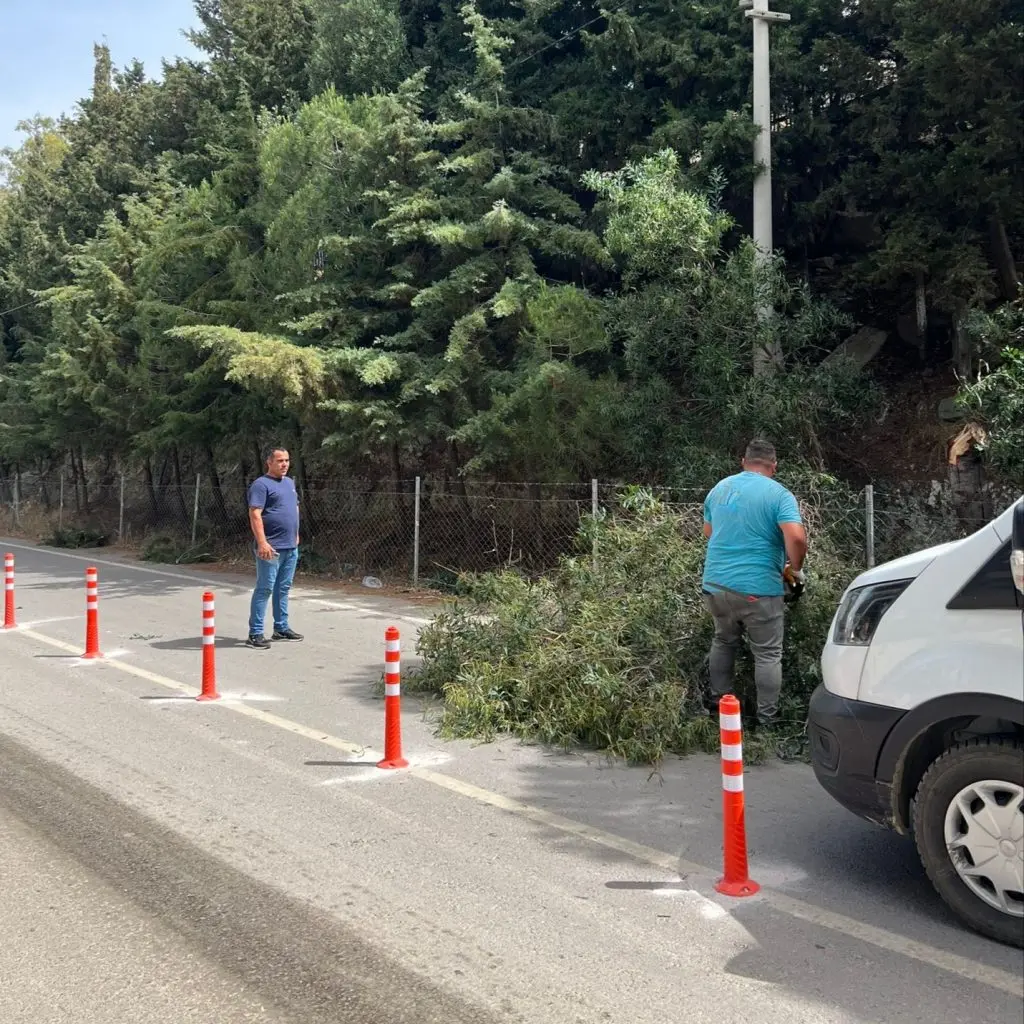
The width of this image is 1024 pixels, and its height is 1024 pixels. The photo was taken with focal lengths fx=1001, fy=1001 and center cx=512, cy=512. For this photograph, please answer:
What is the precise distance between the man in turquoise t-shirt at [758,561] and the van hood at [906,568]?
5.35 feet

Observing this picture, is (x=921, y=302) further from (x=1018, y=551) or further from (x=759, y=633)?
(x=1018, y=551)

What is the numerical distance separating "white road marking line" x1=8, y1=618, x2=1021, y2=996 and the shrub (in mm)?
867

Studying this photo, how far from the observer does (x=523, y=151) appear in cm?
1583

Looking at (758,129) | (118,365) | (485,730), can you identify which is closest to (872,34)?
(758,129)

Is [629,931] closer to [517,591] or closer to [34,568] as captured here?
[517,591]

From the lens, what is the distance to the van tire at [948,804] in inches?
143

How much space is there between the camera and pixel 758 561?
608cm

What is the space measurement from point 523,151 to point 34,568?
37.8 ft

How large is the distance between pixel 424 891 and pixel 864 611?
2222mm

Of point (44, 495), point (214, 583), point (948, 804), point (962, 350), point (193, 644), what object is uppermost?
point (962, 350)

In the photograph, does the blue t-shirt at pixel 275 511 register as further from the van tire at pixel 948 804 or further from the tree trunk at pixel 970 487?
the van tire at pixel 948 804

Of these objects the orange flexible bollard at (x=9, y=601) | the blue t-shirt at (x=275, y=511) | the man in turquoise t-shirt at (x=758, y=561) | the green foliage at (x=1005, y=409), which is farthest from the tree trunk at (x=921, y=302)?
the orange flexible bollard at (x=9, y=601)

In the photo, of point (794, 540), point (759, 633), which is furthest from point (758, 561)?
point (759, 633)

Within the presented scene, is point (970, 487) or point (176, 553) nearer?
point (970, 487)
